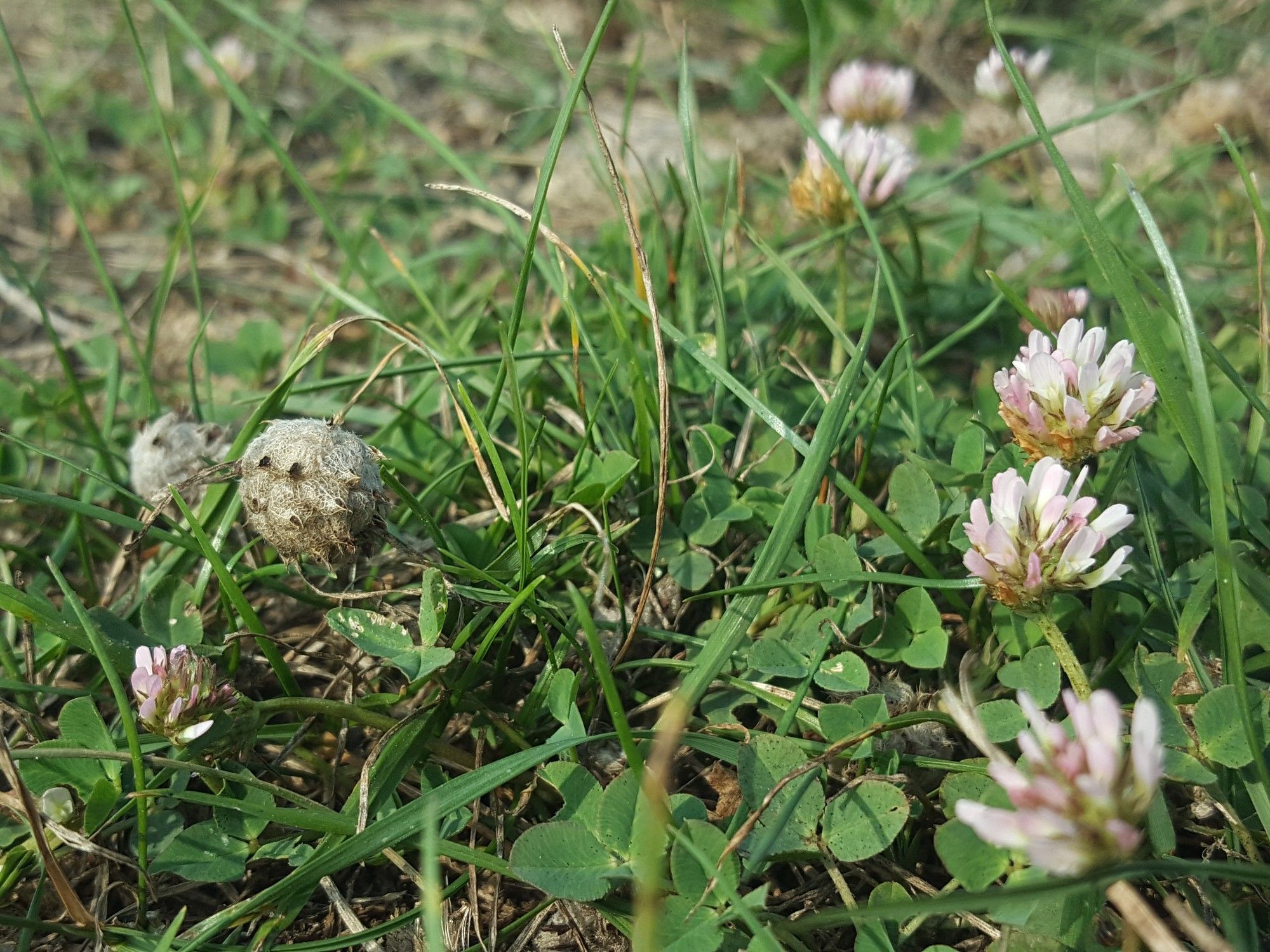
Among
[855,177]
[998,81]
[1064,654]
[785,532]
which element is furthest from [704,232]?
[998,81]

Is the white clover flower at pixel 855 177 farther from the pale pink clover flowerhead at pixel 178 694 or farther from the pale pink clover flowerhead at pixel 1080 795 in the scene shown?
the pale pink clover flowerhead at pixel 178 694

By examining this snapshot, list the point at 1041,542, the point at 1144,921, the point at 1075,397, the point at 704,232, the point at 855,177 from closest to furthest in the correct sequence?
1. the point at 1144,921
2. the point at 1041,542
3. the point at 1075,397
4. the point at 704,232
5. the point at 855,177

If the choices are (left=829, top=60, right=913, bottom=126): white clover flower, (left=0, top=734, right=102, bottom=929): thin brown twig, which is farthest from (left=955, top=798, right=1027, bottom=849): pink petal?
(left=829, top=60, right=913, bottom=126): white clover flower

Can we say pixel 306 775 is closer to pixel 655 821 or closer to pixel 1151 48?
pixel 655 821

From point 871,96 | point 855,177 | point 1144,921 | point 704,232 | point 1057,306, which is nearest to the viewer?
point 1144,921

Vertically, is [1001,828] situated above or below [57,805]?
above

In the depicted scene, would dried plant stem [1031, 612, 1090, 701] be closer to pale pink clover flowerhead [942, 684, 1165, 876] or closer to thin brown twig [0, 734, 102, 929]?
pale pink clover flowerhead [942, 684, 1165, 876]

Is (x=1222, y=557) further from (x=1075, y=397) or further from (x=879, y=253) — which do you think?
(x=879, y=253)
